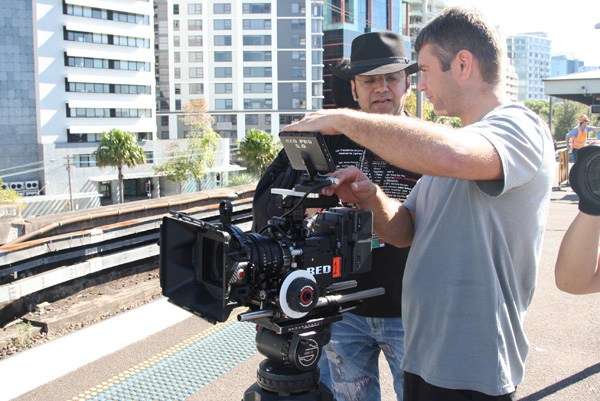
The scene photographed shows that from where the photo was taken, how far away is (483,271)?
2.12 m

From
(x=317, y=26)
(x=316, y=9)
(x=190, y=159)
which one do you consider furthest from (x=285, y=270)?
(x=316, y=9)

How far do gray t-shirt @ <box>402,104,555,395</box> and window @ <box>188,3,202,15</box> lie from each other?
101 metres

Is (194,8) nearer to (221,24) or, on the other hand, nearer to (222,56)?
(221,24)

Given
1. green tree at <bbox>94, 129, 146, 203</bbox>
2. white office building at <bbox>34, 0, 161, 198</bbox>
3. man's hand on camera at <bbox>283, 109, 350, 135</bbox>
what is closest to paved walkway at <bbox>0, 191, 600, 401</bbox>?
man's hand on camera at <bbox>283, 109, 350, 135</bbox>

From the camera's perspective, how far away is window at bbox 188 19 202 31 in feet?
324

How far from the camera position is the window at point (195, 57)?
98.6 meters

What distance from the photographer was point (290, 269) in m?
2.18

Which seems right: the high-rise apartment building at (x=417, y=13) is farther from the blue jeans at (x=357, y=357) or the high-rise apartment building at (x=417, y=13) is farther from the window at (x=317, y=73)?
the blue jeans at (x=357, y=357)

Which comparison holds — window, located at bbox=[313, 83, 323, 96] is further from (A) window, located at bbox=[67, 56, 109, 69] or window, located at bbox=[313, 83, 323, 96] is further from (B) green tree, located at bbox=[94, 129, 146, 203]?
(B) green tree, located at bbox=[94, 129, 146, 203]

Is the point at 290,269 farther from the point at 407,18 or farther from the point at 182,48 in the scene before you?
the point at 407,18

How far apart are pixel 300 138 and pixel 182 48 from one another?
102015 millimetres

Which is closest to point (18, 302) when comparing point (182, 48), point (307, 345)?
point (307, 345)

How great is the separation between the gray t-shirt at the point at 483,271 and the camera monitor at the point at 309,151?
1.42 ft

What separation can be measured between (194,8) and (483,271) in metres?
102
